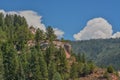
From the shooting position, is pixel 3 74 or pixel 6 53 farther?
pixel 6 53

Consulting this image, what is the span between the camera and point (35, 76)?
18075 centimetres

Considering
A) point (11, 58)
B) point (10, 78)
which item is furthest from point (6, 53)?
point (10, 78)

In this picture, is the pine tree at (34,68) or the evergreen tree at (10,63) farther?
the pine tree at (34,68)

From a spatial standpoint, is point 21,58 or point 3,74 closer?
point 3,74

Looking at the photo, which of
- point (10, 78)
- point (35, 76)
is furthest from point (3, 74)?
point (35, 76)

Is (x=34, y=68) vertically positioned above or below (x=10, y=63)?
below

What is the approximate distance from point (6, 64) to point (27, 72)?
10.5 metres

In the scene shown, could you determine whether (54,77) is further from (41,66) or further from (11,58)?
(11,58)

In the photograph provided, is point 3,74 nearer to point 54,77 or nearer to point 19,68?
point 19,68

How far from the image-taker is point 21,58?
198m

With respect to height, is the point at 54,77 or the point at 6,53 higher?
the point at 6,53

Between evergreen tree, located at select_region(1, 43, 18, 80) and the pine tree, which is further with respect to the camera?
the pine tree

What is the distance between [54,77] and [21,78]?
50.7ft

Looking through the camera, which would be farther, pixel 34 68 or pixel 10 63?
pixel 10 63
